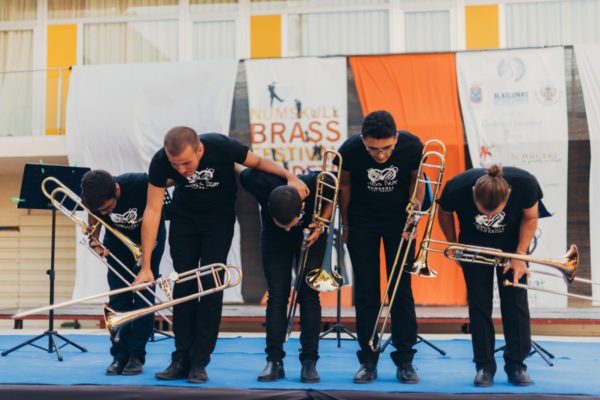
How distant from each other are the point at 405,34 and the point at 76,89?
541 centimetres

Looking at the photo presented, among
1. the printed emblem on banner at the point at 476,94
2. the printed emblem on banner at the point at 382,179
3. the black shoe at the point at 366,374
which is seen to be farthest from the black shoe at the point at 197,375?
the printed emblem on banner at the point at 476,94

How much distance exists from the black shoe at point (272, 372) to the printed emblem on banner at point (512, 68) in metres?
6.90

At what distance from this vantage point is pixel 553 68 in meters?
9.45

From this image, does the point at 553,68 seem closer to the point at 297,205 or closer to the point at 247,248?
the point at 247,248

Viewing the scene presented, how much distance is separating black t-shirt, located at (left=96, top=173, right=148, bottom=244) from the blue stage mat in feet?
3.04

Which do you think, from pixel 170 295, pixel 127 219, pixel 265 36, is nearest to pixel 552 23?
pixel 265 36

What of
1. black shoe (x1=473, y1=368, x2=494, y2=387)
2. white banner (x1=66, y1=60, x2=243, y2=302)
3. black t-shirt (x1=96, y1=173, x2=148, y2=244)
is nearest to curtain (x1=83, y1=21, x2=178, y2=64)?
white banner (x1=66, y1=60, x2=243, y2=302)

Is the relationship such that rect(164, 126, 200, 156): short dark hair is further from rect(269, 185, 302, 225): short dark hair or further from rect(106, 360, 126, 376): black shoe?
rect(106, 360, 126, 376): black shoe

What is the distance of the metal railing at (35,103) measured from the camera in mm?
10562

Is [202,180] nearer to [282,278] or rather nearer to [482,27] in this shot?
[282,278]

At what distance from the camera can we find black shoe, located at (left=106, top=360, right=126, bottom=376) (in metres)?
4.18

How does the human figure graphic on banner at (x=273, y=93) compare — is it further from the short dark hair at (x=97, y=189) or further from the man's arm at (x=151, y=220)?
the man's arm at (x=151, y=220)

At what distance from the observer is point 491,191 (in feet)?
11.4

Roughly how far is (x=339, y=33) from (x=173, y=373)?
332 inches
